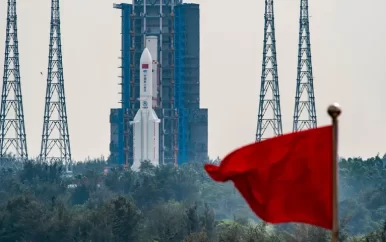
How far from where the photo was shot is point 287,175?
26.7 meters

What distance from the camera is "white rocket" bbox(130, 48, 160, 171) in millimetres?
160875

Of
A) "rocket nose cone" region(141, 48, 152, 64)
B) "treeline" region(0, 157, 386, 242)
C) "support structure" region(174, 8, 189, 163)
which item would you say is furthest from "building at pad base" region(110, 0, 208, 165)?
"rocket nose cone" region(141, 48, 152, 64)

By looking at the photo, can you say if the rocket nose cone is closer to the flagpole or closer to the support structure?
→ the support structure

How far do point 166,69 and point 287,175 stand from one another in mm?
144612

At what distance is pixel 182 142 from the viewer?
17562 cm

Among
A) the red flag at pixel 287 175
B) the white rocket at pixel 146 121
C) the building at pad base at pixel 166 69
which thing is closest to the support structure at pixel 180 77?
the building at pad base at pixel 166 69

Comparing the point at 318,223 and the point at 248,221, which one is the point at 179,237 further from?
the point at 318,223

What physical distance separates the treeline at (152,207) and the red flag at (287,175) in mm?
47425

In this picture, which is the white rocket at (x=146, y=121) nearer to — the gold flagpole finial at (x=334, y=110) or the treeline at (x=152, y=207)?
the treeline at (x=152, y=207)

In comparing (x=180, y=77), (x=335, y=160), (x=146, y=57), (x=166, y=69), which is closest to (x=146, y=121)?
(x=146, y=57)

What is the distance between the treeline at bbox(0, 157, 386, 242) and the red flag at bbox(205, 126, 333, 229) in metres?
47.4

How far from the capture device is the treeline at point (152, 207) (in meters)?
97.9

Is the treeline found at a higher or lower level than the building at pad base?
lower

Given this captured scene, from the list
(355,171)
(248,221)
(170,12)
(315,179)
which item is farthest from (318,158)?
(170,12)
